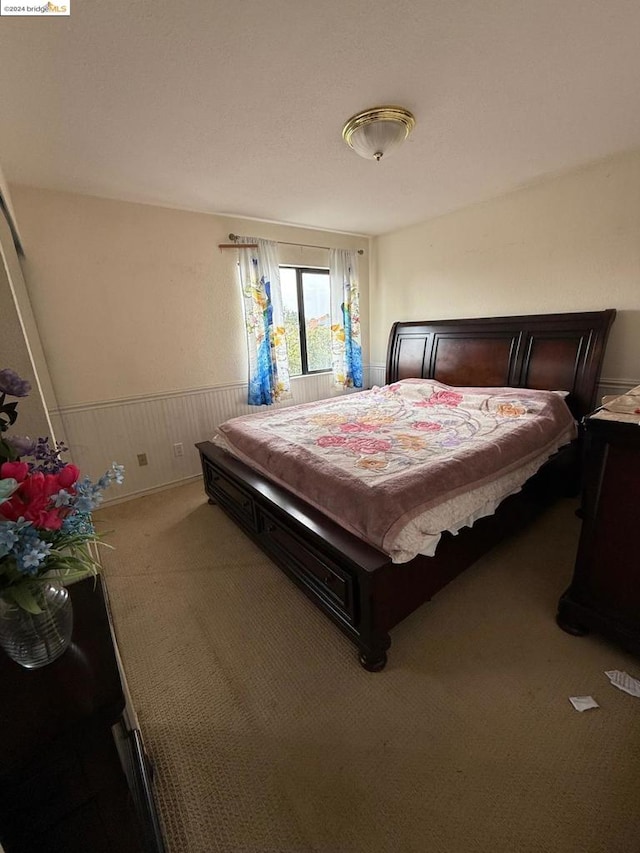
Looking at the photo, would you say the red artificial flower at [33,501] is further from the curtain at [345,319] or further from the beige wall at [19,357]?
the curtain at [345,319]

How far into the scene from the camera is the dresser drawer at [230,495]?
2.17m

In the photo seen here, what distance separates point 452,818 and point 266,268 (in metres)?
3.65

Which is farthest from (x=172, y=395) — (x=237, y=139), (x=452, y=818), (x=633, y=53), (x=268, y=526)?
(x=633, y=53)

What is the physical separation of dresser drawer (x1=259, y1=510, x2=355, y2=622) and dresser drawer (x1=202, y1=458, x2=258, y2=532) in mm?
138

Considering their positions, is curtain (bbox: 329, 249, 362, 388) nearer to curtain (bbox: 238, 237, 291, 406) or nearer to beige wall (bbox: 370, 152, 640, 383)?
beige wall (bbox: 370, 152, 640, 383)

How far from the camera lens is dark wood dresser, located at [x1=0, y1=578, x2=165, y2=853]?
Result: 0.57m

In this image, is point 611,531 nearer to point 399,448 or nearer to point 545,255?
point 399,448

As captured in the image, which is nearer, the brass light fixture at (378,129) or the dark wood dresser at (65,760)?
the dark wood dresser at (65,760)

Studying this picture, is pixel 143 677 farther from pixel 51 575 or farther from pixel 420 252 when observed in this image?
pixel 420 252

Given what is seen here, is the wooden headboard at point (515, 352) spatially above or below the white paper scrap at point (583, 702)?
above

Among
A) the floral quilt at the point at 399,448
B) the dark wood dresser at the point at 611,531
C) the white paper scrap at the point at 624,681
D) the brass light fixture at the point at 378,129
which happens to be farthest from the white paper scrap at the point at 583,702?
the brass light fixture at the point at 378,129

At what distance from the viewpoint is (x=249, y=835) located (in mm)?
988

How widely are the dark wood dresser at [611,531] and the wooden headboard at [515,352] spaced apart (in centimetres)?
127

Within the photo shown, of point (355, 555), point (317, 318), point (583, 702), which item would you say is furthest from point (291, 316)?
point (583, 702)
